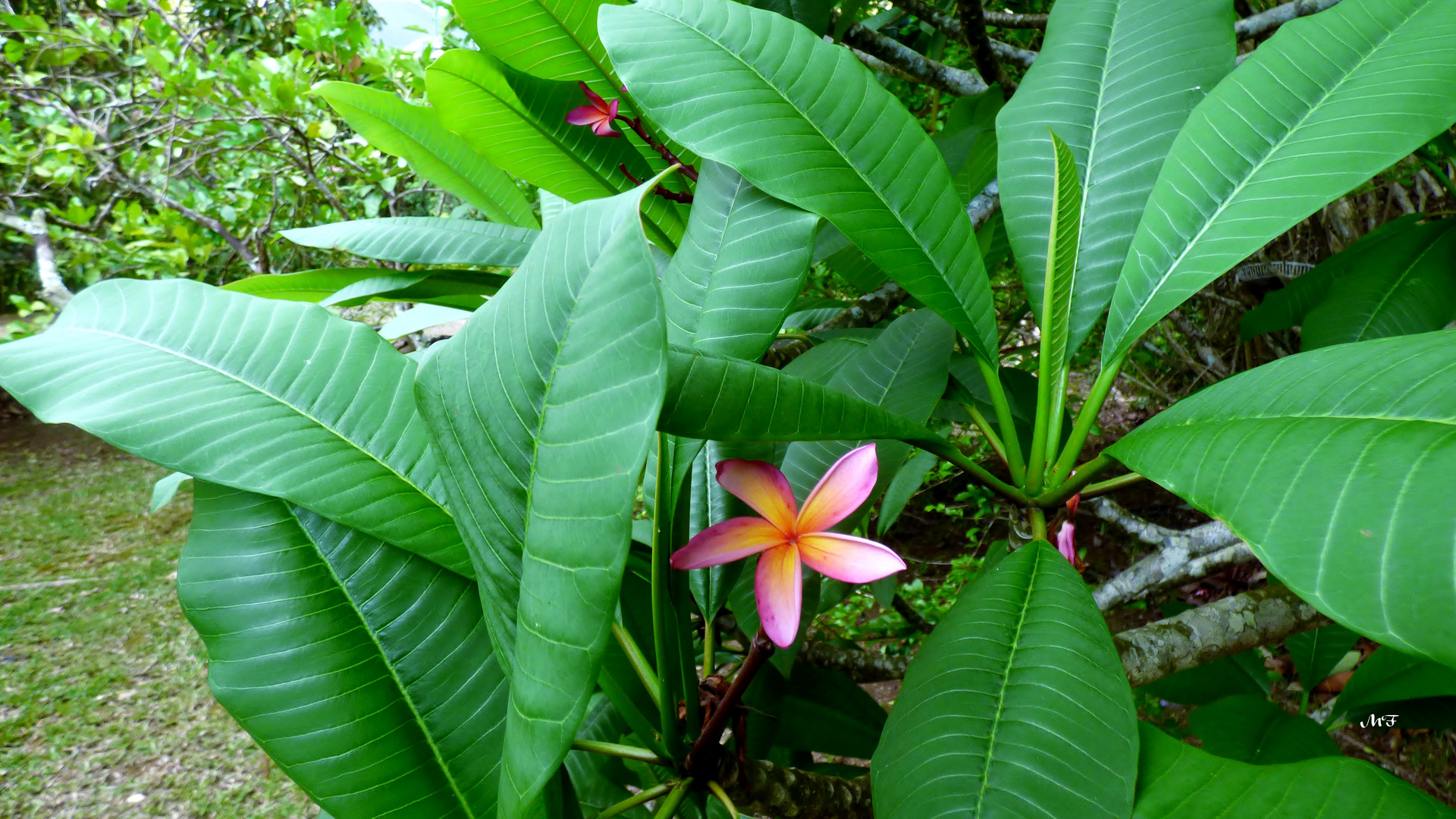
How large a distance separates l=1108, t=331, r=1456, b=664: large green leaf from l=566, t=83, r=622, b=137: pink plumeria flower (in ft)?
2.05

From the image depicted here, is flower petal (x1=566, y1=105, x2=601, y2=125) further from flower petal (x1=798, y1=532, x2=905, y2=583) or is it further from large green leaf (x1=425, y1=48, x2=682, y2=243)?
flower petal (x1=798, y1=532, x2=905, y2=583)

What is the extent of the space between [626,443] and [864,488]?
0.58 ft

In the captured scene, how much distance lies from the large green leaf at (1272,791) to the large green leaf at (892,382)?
0.94 feet

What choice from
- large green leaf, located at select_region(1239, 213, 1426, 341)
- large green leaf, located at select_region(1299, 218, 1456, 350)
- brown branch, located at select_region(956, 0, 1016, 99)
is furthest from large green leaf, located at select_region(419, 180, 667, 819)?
large green leaf, located at select_region(1239, 213, 1426, 341)

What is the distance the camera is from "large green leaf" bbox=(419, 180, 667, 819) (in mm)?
291

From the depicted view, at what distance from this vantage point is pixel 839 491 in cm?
43

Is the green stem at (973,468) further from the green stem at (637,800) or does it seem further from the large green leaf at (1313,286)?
the large green leaf at (1313,286)

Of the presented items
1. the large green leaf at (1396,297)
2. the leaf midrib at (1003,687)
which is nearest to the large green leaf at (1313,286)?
the large green leaf at (1396,297)

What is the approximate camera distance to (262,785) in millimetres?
2334

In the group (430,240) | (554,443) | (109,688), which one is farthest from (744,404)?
(109,688)

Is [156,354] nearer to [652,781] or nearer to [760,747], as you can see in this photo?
[652,781]

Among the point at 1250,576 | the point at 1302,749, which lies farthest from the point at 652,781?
the point at 1250,576

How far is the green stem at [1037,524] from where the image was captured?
1.98 feet

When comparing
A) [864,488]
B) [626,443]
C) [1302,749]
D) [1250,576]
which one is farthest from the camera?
[1250,576]
